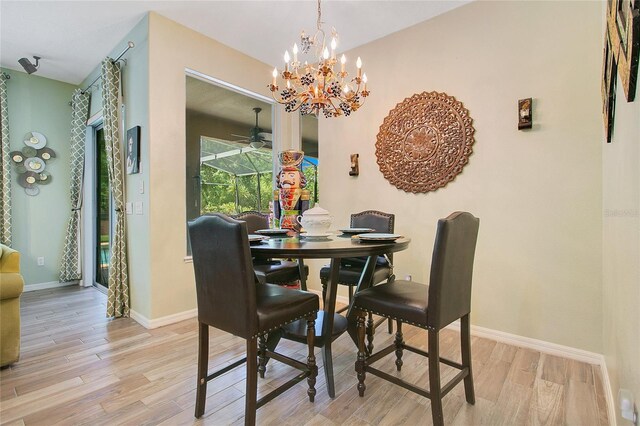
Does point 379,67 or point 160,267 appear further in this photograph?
point 379,67

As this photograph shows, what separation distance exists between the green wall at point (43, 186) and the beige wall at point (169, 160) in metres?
2.39

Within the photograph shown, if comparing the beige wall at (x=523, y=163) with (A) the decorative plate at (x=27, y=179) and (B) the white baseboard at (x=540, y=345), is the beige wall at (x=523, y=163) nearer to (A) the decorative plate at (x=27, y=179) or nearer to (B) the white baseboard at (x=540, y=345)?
(B) the white baseboard at (x=540, y=345)

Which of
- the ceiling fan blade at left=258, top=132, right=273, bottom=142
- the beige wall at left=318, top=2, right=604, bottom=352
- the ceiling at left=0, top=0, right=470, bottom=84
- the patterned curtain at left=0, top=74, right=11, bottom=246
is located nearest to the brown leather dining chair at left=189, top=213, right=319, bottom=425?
the beige wall at left=318, top=2, right=604, bottom=352

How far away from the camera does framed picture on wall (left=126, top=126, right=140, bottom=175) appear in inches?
113

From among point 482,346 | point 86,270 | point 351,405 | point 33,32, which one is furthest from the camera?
point 86,270

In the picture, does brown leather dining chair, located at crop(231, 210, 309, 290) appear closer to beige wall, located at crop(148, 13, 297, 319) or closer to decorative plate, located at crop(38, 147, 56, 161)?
beige wall, located at crop(148, 13, 297, 319)

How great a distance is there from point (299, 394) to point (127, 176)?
2597 mm

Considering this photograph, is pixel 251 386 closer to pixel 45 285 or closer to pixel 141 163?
pixel 141 163

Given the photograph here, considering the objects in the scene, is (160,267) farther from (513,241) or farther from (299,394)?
(513,241)

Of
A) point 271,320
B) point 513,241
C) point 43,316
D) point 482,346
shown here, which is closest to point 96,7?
point 43,316

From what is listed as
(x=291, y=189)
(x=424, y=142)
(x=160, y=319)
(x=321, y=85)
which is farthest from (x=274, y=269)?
(x=424, y=142)

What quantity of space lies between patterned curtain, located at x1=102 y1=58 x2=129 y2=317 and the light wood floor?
1.57ft

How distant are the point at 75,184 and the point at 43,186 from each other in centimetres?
34

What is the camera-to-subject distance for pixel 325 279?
253 centimetres
